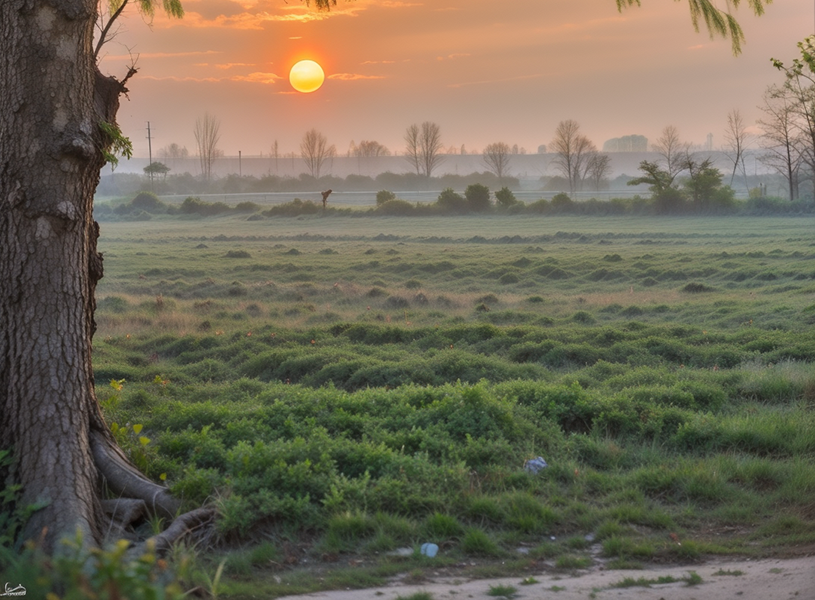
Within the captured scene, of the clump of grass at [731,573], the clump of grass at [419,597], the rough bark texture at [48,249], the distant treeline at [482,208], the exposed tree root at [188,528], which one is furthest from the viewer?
the distant treeline at [482,208]

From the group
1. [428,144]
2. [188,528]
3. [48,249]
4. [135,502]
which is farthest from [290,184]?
[188,528]

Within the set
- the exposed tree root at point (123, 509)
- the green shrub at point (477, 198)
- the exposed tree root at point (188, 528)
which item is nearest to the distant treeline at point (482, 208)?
the green shrub at point (477, 198)

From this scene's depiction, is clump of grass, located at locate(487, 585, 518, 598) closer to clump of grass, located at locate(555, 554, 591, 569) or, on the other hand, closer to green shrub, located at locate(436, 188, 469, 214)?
clump of grass, located at locate(555, 554, 591, 569)

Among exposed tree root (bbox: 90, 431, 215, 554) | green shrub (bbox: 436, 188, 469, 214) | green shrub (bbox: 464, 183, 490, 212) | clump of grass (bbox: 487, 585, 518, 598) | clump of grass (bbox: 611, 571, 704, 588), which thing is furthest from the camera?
green shrub (bbox: 436, 188, 469, 214)

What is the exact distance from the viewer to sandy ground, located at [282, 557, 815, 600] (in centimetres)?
439

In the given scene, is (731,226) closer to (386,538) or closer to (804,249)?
(804,249)

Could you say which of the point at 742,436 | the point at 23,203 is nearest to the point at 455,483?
the point at 742,436

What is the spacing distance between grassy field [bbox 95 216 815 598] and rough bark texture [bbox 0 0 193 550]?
3.04ft

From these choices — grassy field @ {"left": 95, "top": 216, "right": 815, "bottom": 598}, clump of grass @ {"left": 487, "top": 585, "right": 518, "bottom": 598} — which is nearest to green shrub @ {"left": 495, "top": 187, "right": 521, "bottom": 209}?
grassy field @ {"left": 95, "top": 216, "right": 815, "bottom": 598}

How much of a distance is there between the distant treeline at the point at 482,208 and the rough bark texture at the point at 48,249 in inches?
2088

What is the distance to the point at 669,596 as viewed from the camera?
441 centimetres

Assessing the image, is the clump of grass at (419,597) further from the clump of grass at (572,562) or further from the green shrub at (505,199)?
the green shrub at (505,199)

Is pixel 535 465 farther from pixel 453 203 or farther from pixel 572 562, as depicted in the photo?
pixel 453 203

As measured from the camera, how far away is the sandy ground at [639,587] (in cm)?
439
